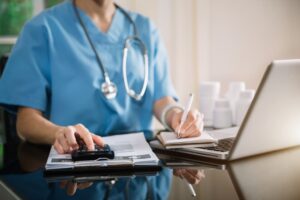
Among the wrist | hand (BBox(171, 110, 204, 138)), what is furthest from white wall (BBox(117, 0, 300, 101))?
hand (BBox(171, 110, 204, 138))

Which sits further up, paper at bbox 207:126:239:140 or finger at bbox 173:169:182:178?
finger at bbox 173:169:182:178

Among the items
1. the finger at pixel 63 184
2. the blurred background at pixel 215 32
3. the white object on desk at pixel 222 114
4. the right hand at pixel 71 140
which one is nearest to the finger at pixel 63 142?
the right hand at pixel 71 140

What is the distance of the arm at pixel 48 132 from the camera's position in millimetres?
889

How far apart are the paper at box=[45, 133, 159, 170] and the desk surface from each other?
0.03 m

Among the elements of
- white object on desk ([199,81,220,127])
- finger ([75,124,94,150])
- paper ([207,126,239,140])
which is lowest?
white object on desk ([199,81,220,127])

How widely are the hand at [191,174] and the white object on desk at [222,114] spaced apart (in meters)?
0.45

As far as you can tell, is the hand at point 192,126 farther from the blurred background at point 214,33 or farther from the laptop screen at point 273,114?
the blurred background at point 214,33

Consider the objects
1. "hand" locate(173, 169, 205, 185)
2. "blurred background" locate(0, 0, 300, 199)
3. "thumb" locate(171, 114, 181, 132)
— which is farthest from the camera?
"blurred background" locate(0, 0, 300, 199)

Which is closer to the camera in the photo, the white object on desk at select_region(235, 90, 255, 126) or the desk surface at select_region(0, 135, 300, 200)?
the desk surface at select_region(0, 135, 300, 200)

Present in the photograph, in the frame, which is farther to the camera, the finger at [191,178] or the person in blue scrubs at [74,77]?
the person in blue scrubs at [74,77]

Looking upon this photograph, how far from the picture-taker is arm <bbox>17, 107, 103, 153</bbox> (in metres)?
0.89

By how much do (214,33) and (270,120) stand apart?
126 centimetres

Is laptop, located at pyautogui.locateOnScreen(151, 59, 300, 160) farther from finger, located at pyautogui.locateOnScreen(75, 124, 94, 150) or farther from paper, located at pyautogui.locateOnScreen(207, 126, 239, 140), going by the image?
finger, located at pyautogui.locateOnScreen(75, 124, 94, 150)

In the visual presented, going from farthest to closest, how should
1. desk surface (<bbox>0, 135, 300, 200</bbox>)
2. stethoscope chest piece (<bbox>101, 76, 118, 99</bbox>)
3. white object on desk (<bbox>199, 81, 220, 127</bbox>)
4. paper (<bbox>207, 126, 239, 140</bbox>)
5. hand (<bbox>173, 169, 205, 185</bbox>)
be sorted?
1. white object on desk (<bbox>199, 81, 220, 127</bbox>)
2. stethoscope chest piece (<bbox>101, 76, 118, 99</bbox>)
3. paper (<bbox>207, 126, 239, 140</bbox>)
4. hand (<bbox>173, 169, 205, 185</bbox>)
5. desk surface (<bbox>0, 135, 300, 200</bbox>)
